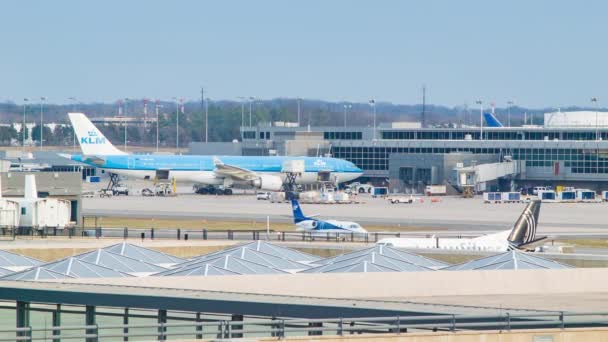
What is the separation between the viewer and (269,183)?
539ft

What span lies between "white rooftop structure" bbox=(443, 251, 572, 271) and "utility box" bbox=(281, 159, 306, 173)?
117318 mm

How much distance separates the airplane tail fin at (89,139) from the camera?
16975 centimetres

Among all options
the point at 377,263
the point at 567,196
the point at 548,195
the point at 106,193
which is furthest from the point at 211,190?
the point at 377,263

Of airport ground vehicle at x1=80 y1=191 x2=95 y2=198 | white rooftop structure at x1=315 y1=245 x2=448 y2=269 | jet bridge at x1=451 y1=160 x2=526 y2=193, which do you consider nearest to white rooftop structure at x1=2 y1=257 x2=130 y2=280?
white rooftop structure at x1=315 y1=245 x2=448 y2=269

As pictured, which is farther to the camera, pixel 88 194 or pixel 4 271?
pixel 88 194

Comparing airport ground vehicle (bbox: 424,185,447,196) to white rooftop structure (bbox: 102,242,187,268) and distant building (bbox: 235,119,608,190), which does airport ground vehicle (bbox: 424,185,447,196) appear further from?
white rooftop structure (bbox: 102,242,187,268)

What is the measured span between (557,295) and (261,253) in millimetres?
12088

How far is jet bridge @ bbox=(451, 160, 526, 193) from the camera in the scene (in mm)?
167375

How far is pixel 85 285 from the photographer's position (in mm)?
38562

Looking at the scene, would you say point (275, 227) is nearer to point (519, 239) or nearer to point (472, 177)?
point (519, 239)

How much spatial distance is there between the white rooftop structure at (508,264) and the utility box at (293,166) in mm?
→ 117318

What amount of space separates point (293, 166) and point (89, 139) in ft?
76.9

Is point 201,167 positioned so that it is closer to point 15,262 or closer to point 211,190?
point 211,190

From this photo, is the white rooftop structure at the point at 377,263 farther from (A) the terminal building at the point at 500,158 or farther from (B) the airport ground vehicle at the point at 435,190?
(A) the terminal building at the point at 500,158
